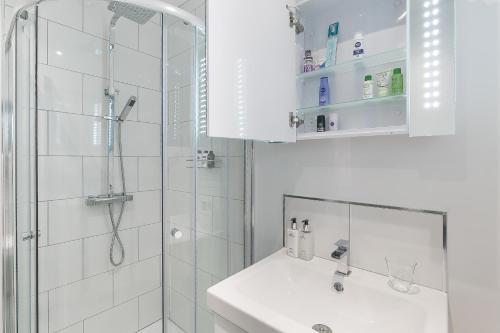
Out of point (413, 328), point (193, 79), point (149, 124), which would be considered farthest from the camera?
point (149, 124)

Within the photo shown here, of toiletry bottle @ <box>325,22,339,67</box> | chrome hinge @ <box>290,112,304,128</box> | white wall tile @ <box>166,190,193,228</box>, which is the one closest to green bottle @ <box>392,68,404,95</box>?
toiletry bottle @ <box>325,22,339,67</box>

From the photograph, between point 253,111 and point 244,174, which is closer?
point 253,111

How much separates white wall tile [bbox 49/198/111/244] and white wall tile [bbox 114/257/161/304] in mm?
320

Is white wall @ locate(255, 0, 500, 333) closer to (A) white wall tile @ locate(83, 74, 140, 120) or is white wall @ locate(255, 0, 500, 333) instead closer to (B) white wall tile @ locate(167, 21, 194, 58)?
(B) white wall tile @ locate(167, 21, 194, 58)

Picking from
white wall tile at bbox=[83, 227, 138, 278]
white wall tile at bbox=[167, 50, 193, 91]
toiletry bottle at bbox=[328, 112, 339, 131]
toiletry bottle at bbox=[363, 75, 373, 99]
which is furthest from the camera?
white wall tile at bbox=[83, 227, 138, 278]

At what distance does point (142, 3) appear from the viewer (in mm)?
1039

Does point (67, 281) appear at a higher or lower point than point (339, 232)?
lower

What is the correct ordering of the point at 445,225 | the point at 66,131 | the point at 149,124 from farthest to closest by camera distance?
the point at 149,124 < the point at 66,131 < the point at 445,225

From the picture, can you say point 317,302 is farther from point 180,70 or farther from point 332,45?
point 180,70

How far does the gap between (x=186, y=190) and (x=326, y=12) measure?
1045 millimetres

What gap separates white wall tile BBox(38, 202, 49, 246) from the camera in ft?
4.27

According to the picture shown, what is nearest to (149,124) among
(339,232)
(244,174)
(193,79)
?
(193,79)

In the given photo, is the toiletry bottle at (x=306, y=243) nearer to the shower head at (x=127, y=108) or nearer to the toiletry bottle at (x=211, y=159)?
the toiletry bottle at (x=211, y=159)

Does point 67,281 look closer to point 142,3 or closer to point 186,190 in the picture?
point 186,190
